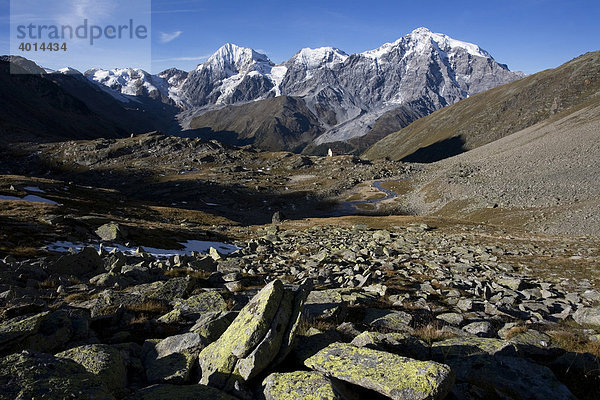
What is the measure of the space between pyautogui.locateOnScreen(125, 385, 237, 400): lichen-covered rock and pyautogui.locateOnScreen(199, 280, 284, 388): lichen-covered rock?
22.1 inches

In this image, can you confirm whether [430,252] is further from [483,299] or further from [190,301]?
[190,301]

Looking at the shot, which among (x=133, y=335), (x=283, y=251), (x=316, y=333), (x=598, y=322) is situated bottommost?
(x=283, y=251)

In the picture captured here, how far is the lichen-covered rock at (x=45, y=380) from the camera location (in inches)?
171

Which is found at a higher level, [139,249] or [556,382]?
[556,382]

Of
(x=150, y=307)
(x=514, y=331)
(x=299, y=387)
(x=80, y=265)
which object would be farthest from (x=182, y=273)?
Answer: (x=514, y=331)

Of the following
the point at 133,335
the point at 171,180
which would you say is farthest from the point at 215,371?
the point at 171,180

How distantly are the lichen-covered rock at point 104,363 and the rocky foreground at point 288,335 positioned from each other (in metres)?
0.03

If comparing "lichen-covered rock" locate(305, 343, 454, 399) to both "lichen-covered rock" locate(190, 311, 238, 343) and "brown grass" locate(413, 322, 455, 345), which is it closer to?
"lichen-covered rock" locate(190, 311, 238, 343)

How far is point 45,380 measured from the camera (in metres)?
4.64

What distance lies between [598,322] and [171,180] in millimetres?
150411

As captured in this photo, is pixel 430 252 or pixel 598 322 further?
pixel 430 252

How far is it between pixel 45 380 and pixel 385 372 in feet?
17.9

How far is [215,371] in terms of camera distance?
6262 millimetres

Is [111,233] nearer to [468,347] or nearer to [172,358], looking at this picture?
[172,358]
